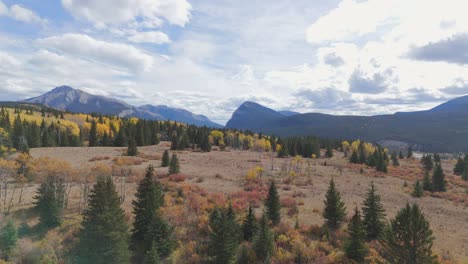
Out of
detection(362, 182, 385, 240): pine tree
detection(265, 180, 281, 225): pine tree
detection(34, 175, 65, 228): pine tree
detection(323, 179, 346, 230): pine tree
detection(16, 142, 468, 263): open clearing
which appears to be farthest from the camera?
detection(265, 180, 281, 225): pine tree

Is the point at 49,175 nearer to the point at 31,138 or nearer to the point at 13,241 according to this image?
the point at 13,241

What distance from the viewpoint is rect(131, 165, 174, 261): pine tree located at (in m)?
24.0

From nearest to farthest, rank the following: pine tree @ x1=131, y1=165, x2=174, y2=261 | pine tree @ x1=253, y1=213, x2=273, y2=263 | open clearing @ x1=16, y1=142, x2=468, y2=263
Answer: pine tree @ x1=253, y1=213, x2=273, y2=263 → pine tree @ x1=131, y1=165, x2=174, y2=261 → open clearing @ x1=16, y1=142, x2=468, y2=263

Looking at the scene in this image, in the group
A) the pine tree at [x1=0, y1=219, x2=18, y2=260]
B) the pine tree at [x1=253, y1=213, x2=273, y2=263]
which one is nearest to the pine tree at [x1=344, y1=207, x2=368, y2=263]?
the pine tree at [x1=253, y1=213, x2=273, y2=263]

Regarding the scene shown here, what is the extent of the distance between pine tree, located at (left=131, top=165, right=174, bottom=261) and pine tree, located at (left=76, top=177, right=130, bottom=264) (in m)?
2.00

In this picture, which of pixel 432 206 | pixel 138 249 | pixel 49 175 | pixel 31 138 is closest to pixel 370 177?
pixel 432 206

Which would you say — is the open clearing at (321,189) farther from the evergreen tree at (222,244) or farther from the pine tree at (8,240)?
the evergreen tree at (222,244)

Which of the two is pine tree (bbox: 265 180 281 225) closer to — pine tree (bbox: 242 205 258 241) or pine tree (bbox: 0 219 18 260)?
pine tree (bbox: 242 205 258 241)

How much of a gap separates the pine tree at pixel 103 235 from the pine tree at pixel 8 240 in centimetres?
562

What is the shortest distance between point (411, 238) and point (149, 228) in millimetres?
18493

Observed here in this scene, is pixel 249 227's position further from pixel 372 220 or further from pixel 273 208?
pixel 372 220

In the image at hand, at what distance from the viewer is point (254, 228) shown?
26312mm

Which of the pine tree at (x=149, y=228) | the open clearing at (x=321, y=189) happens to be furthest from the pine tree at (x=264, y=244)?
the open clearing at (x=321, y=189)

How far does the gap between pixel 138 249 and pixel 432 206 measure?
36.3 m
